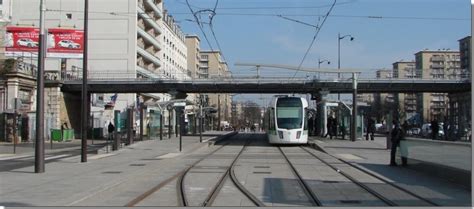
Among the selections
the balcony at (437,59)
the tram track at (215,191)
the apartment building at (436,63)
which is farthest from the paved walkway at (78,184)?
the balcony at (437,59)

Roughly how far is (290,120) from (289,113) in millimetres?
433

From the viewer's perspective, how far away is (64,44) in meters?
36.3

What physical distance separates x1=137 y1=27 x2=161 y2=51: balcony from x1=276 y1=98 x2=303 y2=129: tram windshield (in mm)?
49082

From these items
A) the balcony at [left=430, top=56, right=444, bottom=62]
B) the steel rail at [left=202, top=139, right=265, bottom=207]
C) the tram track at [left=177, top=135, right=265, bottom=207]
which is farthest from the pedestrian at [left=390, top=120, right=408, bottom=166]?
the balcony at [left=430, top=56, right=444, bottom=62]

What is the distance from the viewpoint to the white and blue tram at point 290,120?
122ft

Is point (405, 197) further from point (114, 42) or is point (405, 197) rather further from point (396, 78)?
point (114, 42)

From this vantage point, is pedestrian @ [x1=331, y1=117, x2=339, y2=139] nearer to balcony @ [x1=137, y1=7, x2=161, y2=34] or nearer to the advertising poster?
the advertising poster

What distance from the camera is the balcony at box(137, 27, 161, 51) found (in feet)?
277

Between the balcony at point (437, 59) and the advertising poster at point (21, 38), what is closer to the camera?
the advertising poster at point (21, 38)

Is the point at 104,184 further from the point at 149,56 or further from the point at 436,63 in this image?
the point at 436,63

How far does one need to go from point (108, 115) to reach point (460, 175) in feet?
206

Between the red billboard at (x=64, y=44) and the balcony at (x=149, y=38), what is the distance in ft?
152

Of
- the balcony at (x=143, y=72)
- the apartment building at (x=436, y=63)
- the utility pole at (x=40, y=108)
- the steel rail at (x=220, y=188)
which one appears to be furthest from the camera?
the apartment building at (x=436, y=63)

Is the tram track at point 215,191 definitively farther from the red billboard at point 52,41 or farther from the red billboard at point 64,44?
the red billboard at point 64,44
